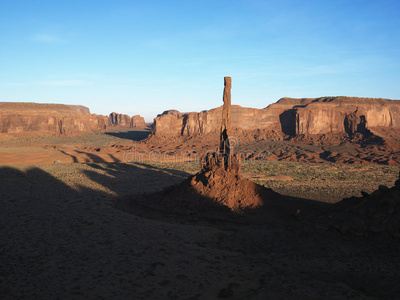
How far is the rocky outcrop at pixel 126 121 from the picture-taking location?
116250mm

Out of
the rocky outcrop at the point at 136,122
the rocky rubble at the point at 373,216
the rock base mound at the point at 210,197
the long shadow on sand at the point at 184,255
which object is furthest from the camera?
the rocky outcrop at the point at 136,122

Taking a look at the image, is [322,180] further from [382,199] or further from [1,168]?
[1,168]

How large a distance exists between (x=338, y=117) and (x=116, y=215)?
171ft

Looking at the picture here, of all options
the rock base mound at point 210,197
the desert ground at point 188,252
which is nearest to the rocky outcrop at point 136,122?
the desert ground at point 188,252

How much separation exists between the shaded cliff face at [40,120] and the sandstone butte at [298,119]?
80.5ft

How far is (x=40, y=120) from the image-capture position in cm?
6400

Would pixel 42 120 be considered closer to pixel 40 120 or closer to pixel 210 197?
pixel 40 120

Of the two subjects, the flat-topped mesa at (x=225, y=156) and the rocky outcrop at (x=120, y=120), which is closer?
the flat-topped mesa at (x=225, y=156)

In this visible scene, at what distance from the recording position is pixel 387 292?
542 cm

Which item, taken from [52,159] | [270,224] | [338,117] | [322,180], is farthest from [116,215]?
[338,117]

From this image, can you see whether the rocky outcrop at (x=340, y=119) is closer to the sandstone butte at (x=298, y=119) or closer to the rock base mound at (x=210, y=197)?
the sandstone butte at (x=298, y=119)

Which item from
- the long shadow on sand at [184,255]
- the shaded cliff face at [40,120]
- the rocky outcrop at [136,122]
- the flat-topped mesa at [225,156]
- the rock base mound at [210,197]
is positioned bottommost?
the long shadow on sand at [184,255]

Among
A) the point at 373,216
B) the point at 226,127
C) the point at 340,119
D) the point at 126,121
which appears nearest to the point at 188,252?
the point at 373,216

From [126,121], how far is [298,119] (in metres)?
83.4
